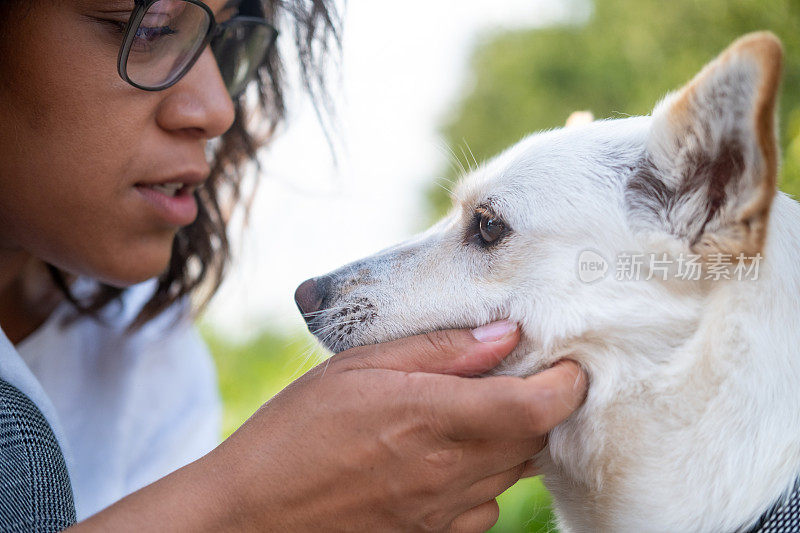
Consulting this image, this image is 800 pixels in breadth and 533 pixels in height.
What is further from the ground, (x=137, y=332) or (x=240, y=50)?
A: (x=240, y=50)

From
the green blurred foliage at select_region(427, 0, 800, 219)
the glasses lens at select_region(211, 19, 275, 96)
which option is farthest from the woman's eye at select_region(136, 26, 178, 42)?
the green blurred foliage at select_region(427, 0, 800, 219)

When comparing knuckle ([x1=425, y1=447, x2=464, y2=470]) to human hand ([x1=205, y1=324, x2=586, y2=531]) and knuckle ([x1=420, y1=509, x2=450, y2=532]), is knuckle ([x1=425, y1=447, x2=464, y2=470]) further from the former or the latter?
knuckle ([x1=420, y1=509, x2=450, y2=532])

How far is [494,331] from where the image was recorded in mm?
1426

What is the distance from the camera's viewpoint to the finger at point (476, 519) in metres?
1.40

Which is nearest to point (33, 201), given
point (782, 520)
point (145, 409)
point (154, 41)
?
point (154, 41)

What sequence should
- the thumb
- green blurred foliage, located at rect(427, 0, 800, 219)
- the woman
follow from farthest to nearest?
green blurred foliage, located at rect(427, 0, 800, 219) < the thumb < the woman

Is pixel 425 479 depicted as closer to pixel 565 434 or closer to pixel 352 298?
pixel 565 434

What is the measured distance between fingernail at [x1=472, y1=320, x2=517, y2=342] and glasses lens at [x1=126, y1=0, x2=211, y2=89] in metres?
0.85

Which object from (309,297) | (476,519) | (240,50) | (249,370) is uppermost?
(240,50)

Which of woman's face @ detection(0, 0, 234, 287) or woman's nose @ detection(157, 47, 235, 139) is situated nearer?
woman's face @ detection(0, 0, 234, 287)

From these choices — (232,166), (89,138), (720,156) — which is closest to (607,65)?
(232,166)

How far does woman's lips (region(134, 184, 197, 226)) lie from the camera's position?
168 centimetres

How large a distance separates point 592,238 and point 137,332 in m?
1.41

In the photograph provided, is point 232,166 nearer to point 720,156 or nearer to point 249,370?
point 720,156
